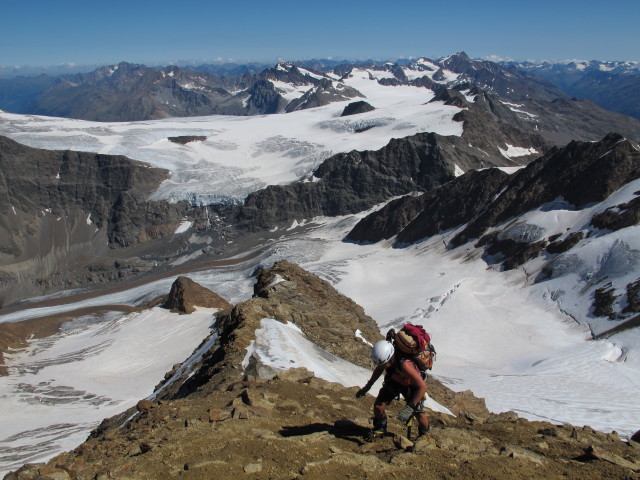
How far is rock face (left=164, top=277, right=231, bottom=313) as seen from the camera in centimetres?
4306

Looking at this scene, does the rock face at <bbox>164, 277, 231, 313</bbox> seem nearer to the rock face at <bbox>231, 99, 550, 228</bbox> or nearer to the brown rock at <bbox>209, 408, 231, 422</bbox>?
the brown rock at <bbox>209, 408, 231, 422</bbox>

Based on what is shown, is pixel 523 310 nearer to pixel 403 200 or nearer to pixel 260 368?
pixel 260 368

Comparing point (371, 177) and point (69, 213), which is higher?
point (371, 177)

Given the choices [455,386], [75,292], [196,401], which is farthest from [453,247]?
[75,292]

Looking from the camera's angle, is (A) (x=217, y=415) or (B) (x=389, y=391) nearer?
(B) (x=389, y=391)

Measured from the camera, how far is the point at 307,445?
766cm

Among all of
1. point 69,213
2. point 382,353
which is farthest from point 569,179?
point 69,213

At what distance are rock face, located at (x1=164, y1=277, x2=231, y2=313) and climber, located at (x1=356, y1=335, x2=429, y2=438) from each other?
36.6 m

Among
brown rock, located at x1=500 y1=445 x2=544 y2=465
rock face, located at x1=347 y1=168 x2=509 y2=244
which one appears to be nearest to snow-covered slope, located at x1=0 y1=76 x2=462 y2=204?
rock face, located at x1=347 y1=168 x2=509 y2=244

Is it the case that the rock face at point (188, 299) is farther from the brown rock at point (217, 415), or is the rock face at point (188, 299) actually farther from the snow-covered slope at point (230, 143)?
the snow-covered slope at point (230, 143)

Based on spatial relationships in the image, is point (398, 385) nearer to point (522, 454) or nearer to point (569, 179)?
point (522, 454)

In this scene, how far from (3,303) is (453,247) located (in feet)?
265

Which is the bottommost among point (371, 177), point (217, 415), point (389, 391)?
point (371, 177)

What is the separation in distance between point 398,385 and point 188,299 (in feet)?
124
